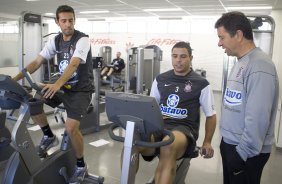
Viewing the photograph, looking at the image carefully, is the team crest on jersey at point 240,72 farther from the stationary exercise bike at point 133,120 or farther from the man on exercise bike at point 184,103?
the man on exercise bike at point 184,103

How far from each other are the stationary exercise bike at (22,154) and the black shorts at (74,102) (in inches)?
16.7

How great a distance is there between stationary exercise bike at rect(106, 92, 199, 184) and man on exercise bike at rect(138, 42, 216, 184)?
501 mm

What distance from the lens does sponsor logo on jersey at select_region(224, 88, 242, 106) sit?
5.05ft

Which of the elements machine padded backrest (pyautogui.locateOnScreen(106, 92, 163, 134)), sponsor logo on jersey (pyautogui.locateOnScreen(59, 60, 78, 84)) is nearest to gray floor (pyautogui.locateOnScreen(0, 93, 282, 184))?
sponsor logo on jersey (pyautogui.locateOnScreen(59, 60, 78, 84))

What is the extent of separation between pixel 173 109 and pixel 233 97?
2.63ft

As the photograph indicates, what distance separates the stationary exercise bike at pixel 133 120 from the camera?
4.80 feet

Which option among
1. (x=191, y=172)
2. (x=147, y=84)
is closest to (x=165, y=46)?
(x=147, y=84)

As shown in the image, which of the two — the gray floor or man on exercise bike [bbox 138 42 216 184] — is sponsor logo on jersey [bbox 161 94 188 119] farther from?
the gray floor

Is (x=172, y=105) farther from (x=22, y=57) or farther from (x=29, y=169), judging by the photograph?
(x=22, y=57)

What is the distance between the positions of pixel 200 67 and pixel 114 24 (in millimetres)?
4176

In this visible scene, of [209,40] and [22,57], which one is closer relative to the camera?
[22,57]

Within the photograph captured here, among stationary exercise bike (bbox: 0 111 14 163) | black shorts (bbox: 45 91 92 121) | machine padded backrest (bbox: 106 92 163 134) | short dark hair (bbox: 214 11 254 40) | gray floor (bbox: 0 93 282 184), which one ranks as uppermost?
short dark hair (bbox: 214 11 254 40)

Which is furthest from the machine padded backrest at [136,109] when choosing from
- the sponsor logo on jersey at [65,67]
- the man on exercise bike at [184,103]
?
the sponsor logo on jersey at [65,67]

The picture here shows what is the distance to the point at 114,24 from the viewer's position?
1168 centimetres
